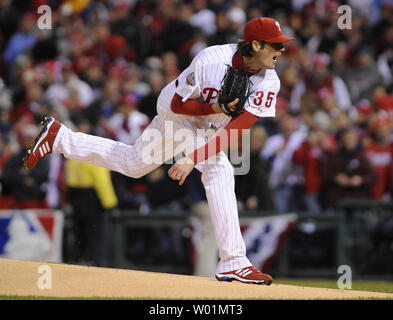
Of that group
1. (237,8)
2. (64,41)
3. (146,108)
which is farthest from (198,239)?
(64,41)

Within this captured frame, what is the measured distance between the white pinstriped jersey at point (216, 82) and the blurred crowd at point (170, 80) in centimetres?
347

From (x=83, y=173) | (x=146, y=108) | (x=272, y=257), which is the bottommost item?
(x=272, y=257)

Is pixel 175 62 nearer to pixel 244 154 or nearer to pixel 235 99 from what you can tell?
pixel 244 154

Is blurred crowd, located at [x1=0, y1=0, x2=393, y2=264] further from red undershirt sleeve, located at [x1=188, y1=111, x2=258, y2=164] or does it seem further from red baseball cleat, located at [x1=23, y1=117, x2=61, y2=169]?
red undershirt sleeve, located at [x1=188, y1=111, x2=258, y2=164]

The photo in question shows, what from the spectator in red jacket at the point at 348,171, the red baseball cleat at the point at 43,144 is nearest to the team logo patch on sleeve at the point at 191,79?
the red baseball cleat at the point at 43,144

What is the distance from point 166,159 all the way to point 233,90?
1.00m

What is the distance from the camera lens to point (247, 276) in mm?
6402

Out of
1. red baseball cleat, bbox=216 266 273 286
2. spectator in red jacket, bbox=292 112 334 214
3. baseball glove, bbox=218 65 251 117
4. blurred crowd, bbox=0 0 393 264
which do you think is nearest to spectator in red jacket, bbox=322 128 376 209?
blurred crowd, bbox=0 0 393 264

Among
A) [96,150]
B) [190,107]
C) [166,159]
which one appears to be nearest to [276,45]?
[190,107]

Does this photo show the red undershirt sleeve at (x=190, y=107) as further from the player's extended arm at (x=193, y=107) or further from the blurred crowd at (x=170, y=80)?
the blurred crowd at (x=170, y=80)

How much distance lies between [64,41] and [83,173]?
458cm

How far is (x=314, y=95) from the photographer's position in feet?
40.4

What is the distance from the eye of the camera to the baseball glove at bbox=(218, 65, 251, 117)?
6066 millimetres

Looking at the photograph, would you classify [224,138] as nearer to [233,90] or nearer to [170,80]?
[233,90]
